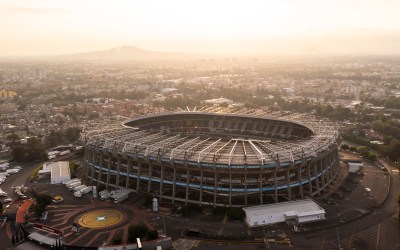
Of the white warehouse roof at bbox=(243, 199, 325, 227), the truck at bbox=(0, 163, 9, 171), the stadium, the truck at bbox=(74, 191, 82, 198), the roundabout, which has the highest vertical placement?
the stadium

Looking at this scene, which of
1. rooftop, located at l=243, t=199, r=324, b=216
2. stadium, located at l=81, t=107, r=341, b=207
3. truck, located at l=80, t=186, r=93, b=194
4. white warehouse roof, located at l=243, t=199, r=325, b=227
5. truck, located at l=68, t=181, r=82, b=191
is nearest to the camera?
white warehouse roof, located at l=243, t=199, r=325, b=227

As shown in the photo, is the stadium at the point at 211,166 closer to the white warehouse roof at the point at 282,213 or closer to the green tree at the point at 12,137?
the white warehouse roof at the point at 282,213

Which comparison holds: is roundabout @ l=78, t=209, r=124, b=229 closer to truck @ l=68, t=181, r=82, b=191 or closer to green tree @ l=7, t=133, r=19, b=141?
truck @ l=68, t=181, r=82, b=191

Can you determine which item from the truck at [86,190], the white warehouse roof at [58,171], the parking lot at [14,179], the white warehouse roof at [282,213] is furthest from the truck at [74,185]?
the white warehouse roof at [282,213]

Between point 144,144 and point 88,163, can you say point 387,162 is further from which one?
point 88,163

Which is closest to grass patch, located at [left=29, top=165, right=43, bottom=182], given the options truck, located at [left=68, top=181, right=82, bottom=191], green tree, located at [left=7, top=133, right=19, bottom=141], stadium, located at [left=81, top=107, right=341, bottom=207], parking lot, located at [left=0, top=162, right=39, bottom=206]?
parking lot, located at [left=0, top=162, right=39, bottom=206]

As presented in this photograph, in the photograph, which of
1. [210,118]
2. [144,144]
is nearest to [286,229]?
[144,144]
